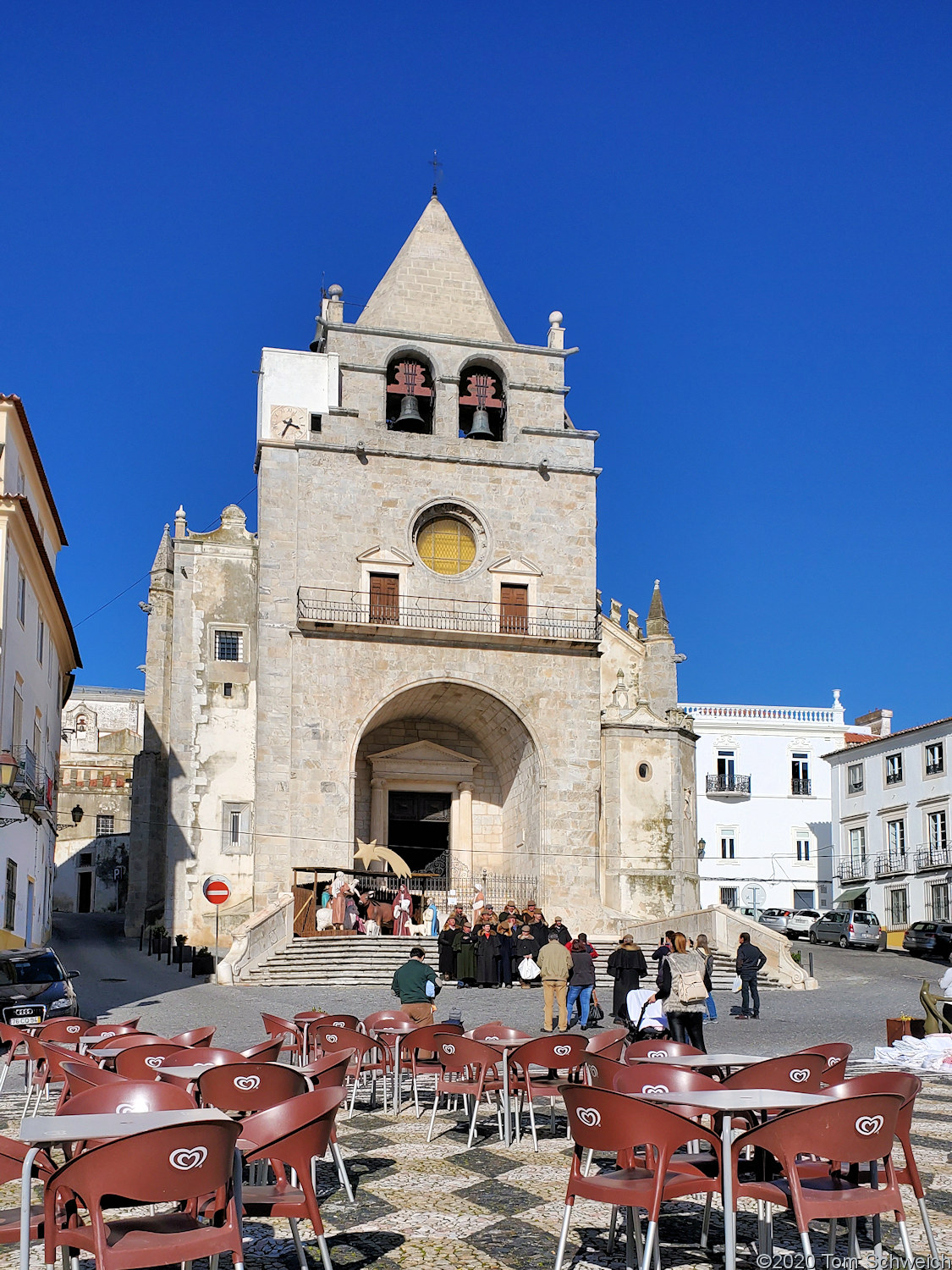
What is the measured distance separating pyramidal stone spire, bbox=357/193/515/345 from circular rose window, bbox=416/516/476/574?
5107mm

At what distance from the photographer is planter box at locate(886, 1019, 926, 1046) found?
15.5 m

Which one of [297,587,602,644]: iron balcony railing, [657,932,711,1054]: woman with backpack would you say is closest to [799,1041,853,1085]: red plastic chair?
[657,932,711,1054]: woman with backpack

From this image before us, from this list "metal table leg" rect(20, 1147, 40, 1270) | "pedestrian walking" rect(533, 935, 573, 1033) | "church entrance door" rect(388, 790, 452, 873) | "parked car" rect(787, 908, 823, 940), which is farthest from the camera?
"parked car" rect(787, 908, 823, 940)

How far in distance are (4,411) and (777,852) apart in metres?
35.2

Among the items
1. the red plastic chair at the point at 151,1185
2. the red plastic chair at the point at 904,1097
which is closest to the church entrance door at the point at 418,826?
the red plastic chair at the point at 904,1097

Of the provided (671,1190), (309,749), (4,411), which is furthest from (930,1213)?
(309,749)

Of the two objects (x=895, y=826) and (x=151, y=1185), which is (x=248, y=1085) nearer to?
(x=151, y=1185)

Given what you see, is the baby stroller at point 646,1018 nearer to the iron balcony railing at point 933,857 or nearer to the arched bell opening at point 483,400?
the arched bell opening at point 483,400

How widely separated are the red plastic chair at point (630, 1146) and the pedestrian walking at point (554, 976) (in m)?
11.3

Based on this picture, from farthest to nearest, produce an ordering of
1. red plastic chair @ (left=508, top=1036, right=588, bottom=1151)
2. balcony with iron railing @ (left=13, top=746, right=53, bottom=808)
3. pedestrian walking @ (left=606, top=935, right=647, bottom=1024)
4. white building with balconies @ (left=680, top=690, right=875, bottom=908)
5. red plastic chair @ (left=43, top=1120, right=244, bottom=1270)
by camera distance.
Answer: white building with balconies @ (left=680, top=690, right=875, bottom=908) < balcony with iron railing @ (left=13, top=746, right=53, bottom=808) < pedestrian walking @ (left=606, top=935, right=647, bottom=1024) < red plastic chair @ (left=508, top=1036, right=588, bottom=1151) < red plastic chair @ (left=43, top=1120, right=244, bottom=1270)

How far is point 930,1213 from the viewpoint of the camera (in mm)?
6738

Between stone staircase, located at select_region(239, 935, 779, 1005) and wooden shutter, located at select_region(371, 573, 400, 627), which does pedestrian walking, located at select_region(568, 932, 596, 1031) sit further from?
wooden shutter, located at select_region(371, 573, 400, 627)

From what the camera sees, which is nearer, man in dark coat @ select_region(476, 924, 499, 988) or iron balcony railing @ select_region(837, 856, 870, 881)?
man in dark coat @ select_region(476, 924, 499, 988)

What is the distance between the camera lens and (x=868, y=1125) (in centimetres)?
515
